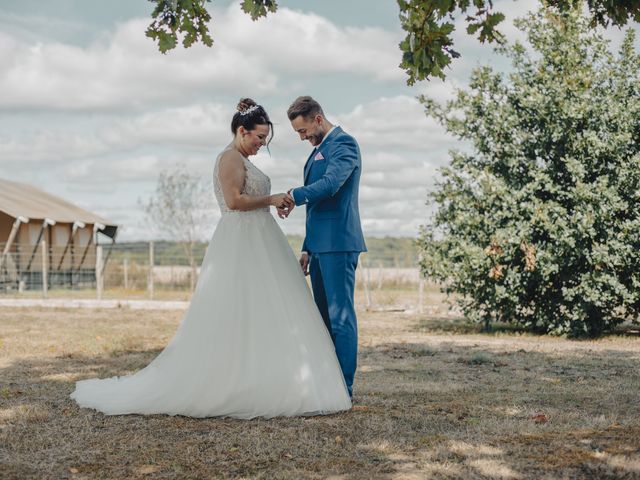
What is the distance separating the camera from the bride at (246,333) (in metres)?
6.22

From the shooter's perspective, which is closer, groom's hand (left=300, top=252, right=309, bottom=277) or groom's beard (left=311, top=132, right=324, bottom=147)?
groom's beard (left=311, top=132, right=324, bottom=147)

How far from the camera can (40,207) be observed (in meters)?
34.3

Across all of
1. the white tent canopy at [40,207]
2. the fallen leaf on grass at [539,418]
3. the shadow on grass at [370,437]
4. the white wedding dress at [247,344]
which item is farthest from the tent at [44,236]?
the fallen leaf on grass at [539,418]

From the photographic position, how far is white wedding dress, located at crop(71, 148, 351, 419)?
245 inches

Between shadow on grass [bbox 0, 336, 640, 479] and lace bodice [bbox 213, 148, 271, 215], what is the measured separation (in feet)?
5.90

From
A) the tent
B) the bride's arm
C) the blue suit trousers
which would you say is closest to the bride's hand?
the bride's arm

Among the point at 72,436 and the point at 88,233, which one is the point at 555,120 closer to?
the point at 72,436

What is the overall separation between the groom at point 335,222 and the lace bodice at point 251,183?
30 centimetres

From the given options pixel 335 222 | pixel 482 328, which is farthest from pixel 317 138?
pixel 482 328

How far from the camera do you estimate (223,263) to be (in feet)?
21.5

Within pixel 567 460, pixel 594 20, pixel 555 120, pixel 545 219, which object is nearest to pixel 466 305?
pixel 545 219

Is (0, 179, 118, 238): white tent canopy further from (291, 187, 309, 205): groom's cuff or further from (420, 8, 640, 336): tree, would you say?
(291, 187, 309, 205): groom's cuff

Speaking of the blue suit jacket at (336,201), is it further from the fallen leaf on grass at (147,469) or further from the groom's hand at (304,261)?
the fallen leaf on grass at (147,469)

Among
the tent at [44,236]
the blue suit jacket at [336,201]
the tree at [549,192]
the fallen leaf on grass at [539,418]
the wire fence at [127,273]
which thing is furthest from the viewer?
the tent at [44,236]
